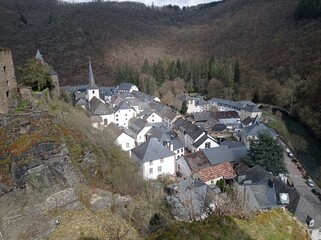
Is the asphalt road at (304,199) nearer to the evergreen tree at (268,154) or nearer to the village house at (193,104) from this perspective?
the evergreen tree at (268,154)

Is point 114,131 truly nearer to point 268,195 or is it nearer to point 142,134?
point 142,134

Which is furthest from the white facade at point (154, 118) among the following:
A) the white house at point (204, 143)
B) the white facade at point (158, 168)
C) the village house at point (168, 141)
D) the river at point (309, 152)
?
the river at point (309, 152)

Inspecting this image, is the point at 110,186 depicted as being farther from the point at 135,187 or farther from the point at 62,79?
the point at 62,79

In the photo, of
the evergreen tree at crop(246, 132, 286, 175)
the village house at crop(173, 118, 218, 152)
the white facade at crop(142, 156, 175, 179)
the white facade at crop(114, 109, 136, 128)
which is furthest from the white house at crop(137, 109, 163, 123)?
the evergreen tree at crop(246, 132, 286, 175)

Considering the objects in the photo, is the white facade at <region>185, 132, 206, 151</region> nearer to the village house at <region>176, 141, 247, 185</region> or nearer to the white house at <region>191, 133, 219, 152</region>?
the white house at <region>191, 133, 219, 152</region>

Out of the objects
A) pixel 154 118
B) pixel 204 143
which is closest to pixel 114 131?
pixel 204 143

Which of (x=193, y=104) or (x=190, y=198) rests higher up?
(x=190, y=198)

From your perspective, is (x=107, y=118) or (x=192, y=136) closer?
(x=192, y=136)
